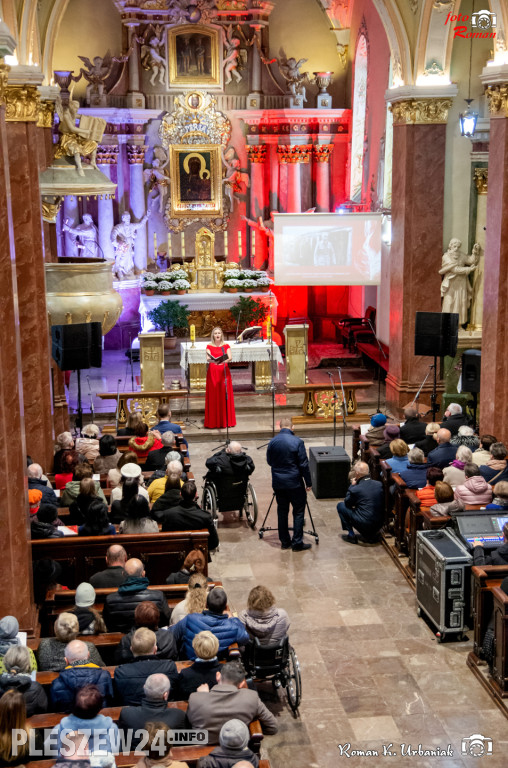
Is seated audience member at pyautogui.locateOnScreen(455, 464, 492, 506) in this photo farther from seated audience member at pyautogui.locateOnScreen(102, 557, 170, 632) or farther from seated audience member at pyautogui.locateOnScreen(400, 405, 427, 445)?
seated audience member at pyautogui.locateOnScreen(102, 557, 170, 632)

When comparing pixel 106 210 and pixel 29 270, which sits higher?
pixel 106 210

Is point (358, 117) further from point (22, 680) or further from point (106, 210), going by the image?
point (22, 680)

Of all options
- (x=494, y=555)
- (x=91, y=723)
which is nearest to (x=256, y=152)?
(x=494, y=555)

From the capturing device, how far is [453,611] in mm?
8945

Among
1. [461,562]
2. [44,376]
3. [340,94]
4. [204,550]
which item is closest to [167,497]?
[204,550]

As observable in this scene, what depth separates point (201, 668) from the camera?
6.64 meters

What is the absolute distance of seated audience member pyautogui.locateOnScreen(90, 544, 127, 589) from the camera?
8.15 metres

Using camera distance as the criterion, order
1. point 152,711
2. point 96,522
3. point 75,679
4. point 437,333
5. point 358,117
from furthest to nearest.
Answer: point 358,117 < point 437,333 < point 96,522 < point 75,679 < point 152,711

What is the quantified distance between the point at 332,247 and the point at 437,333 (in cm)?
486

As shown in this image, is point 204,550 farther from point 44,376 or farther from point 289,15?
point 289,15

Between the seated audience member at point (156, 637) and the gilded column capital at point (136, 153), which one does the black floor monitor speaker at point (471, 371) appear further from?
the gilded column capital at point (136, 153)

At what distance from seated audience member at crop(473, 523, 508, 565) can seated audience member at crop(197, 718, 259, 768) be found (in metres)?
3.64

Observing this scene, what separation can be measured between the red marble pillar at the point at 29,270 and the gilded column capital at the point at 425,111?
590cm

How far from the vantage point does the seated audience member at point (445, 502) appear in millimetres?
9758
